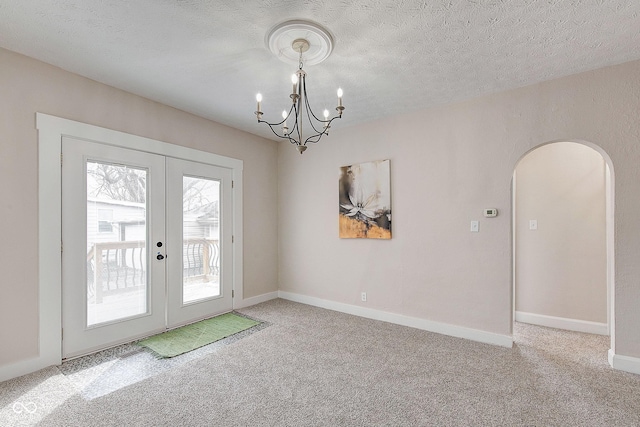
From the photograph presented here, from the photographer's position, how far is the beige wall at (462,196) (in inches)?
99.3

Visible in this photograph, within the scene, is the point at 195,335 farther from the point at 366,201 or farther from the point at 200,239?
the point at 366,201

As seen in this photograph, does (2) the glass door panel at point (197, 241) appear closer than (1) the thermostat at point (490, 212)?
No

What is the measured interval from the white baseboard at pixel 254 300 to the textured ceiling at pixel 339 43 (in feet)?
9.14

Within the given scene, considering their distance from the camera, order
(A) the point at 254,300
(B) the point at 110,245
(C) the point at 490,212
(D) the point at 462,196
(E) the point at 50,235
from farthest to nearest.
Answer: (A) the point at 254,300 → (D) the point at 462,196 → (C) the point at 490,212 → (B) the point at 110,245 → (E) the point at 50,235

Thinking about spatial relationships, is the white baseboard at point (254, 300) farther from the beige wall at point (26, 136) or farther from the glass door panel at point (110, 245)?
the beige wall at point (26, 136)

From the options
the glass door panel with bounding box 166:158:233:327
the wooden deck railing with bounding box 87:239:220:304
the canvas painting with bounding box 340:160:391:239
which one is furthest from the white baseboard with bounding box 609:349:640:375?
the wooden deck railing with bounding box 87:239:220:304

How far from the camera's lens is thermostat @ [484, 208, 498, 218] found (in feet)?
10.1

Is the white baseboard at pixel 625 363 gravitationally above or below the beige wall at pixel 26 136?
below

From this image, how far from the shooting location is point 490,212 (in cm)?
311

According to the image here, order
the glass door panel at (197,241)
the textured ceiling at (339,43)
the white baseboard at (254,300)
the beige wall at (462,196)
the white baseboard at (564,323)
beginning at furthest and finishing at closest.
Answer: the white baseboard at (254,300), the glass door panel at (197,241), the white baseboard at (564,323), the beige wall at (462,196), the textured ceiling at (339,43)

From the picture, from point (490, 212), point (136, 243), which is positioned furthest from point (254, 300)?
point (490, 212)

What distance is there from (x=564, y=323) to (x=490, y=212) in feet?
5.76

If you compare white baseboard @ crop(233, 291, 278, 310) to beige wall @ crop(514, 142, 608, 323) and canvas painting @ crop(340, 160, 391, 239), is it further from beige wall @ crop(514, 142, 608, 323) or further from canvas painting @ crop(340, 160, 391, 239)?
beige wall @ crop(514, 142, 608, 323)

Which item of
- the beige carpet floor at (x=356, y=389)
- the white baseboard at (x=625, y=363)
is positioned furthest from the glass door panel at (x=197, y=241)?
the white baseboard at (x=625, y=363)
